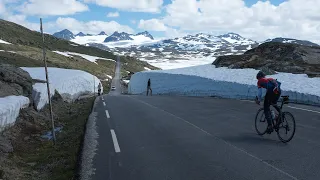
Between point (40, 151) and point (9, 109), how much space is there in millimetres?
1888

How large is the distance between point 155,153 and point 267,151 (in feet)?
8.64

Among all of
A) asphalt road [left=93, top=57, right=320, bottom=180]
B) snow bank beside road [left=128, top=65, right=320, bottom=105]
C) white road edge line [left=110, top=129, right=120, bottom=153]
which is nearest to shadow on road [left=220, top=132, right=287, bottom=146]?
asphalt road [left=93, top=57, right=320, bottom=180]

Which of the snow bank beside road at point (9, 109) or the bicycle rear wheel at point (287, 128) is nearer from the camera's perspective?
the bicycle rear wheel at point (287, 128)

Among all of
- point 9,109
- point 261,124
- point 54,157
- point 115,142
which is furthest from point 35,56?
point 261,124

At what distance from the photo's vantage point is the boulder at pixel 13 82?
1377 cm

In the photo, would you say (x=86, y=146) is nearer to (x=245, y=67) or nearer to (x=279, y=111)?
(x=279, y=111)

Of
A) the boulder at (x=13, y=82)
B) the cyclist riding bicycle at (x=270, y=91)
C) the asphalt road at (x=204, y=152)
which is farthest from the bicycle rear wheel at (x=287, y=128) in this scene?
the boulder at (x=13, y=82)

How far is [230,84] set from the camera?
83.2ft

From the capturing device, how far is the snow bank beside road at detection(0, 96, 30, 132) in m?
10.2

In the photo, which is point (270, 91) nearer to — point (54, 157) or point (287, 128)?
A: point (287, 128)

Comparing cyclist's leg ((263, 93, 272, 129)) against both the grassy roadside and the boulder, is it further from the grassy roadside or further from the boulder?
the boulder

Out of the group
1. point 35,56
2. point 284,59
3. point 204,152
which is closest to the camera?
point 204,152

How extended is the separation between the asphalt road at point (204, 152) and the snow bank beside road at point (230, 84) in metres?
5.94

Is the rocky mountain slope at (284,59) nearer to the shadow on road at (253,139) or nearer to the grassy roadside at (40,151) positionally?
the shadow on road at (253,139)
